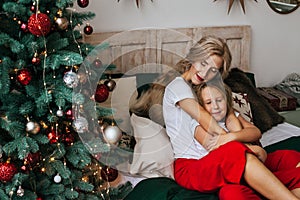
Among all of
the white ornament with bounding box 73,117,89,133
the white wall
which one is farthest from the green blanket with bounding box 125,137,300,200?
the white wall

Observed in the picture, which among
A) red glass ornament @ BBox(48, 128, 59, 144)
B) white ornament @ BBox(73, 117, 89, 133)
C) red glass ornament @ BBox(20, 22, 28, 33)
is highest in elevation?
red glass ornament @ BBox(20, 22, 28, 33)

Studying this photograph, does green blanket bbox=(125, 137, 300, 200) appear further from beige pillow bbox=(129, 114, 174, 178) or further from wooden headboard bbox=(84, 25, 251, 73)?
wooden headboard bbox=(84, 25, 251, 73)

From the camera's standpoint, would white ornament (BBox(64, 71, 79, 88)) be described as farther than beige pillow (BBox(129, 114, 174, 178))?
No

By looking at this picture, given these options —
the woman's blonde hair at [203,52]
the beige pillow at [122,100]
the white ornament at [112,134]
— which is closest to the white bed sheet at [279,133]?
the woman's blonde hair at [203,52]

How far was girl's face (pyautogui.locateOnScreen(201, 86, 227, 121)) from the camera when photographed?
2230 mm

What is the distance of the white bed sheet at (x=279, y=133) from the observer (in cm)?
285

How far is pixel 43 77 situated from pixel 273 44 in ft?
7.73

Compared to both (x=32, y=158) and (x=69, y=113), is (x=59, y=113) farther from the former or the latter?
(x=32, y=158)

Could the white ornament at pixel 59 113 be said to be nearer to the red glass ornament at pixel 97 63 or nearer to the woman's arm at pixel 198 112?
the red glass ornament at pixel 97 63

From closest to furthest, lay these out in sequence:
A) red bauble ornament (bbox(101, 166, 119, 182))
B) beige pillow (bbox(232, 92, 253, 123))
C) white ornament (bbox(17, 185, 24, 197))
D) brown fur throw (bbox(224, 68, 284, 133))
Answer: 1. white ornament (bbox(17, 185, 24, 197))
2. red bauble ornament (bbox(101, 166, 119, 182))
3. beige pillow (bbox(232, 92, 253, 123))
4. brown fur throw (bbox(224, 68, 284, 133))

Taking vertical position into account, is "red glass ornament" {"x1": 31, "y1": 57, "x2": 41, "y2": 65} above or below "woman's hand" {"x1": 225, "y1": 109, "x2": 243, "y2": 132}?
above

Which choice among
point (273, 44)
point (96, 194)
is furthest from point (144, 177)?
point (273, 44)

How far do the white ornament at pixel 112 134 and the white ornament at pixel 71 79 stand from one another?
0.28 meters

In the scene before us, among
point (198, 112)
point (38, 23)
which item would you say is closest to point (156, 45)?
point (198, 112)
